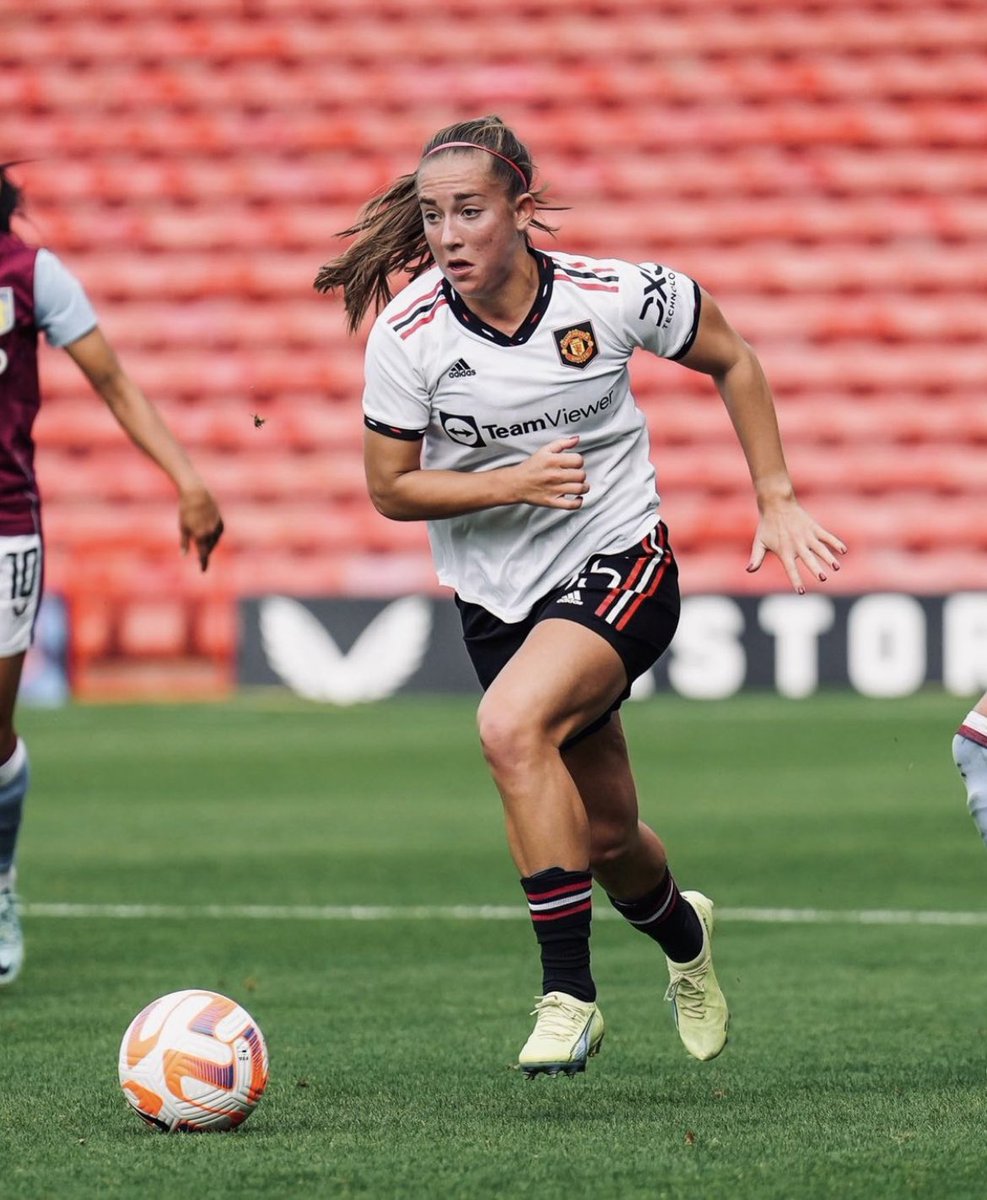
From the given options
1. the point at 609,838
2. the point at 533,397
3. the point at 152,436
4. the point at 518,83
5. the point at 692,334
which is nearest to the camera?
the point at 533,397

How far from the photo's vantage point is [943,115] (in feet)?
62.3

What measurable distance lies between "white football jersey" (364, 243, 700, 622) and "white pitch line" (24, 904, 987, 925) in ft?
8.72

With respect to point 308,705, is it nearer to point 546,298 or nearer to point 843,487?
point 843,487

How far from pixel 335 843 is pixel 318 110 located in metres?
11.8

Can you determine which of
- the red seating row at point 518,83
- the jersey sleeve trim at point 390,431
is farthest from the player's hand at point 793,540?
the red seating row at point 518,83

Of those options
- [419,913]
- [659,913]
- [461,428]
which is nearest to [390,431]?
[461,428]

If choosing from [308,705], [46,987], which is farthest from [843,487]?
[46,987]

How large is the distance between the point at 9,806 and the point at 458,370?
2.09m

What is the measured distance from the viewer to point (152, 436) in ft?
18.5

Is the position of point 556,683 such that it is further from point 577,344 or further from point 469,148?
point 469,148

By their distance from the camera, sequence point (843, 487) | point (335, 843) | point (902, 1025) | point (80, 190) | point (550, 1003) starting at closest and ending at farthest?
1. point (550, 1003)
2. point (902, 1025)
3. point (335, 843)
4. point (843, 487)
5. point (80, 190)

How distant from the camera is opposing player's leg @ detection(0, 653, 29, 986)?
221 inches

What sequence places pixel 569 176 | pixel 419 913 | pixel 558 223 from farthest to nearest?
pixel 569 176, pixel 558 223, pixel 419 913

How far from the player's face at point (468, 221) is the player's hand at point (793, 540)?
2.44 ft
